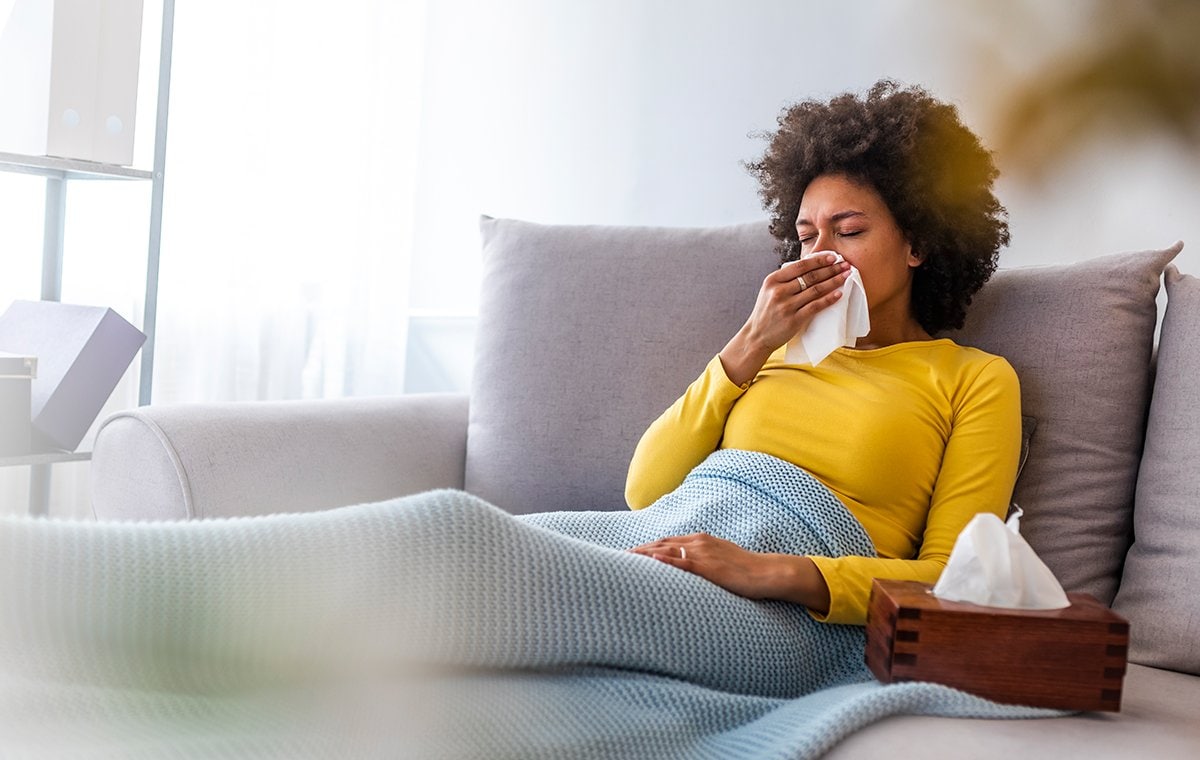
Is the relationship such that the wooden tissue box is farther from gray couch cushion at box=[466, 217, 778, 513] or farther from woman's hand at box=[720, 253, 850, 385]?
gray couch cushion at box=[466, 217, 778, 513]

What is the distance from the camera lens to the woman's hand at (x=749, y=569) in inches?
46.0

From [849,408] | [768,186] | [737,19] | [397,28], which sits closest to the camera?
[849,408]

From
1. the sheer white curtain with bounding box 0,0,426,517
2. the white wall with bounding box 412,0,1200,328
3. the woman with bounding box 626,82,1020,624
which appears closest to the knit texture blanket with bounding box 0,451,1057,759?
the woman with bounding box 626,82,1020,624

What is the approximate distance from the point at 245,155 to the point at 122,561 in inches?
69.5

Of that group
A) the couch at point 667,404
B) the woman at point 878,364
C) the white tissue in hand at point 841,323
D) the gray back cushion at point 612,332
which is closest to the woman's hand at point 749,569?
the woman at point 878,364

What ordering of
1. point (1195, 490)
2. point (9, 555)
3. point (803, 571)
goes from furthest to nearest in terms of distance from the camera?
point (1195, 490) < point (803, 571) < point (9, 555)

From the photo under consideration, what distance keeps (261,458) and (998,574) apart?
100 centimetres

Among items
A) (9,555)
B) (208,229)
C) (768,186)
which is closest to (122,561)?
(9,555)

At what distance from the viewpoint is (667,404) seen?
174 cm

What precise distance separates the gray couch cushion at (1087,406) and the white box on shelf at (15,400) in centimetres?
152

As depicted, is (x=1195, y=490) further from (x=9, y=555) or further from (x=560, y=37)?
(x=560, y=37)

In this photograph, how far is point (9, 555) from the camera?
806mm

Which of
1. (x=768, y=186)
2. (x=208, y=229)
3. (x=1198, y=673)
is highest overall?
(x=768, y=186)

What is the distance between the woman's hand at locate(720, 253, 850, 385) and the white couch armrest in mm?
602
